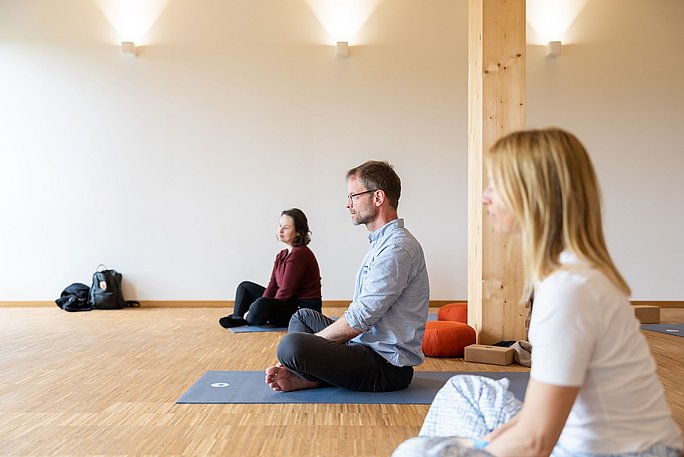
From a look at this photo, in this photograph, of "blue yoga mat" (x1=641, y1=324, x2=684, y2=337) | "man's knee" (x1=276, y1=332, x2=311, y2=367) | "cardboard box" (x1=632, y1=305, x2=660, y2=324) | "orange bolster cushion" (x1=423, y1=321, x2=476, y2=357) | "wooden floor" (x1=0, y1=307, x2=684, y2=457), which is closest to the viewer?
"wooden floor" (x1=0, y1=307, x2=684, y2=457)

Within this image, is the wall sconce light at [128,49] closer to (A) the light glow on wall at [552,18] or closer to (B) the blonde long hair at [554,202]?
(A) the light glow on wall at [552,18]

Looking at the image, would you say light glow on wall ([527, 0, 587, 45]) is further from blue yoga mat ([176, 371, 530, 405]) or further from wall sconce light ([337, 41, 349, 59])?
blue yoga mat ([176, 371, 530, 405])

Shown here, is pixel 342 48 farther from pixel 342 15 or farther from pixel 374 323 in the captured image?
pixel 374 323

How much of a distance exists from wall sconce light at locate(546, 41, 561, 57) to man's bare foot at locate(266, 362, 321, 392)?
4.80 m

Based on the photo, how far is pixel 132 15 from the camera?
6633mm

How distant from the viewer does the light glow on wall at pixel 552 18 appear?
659 cm

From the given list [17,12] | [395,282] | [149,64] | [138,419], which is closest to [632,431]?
[395,282]

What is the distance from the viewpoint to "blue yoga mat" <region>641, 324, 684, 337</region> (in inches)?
184

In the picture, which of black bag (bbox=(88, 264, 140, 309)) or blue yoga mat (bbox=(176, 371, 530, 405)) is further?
black bag (bbox=(88, 264, 140, 309))

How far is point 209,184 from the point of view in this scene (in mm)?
6594

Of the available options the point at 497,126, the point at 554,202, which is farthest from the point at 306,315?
the point at 554,202

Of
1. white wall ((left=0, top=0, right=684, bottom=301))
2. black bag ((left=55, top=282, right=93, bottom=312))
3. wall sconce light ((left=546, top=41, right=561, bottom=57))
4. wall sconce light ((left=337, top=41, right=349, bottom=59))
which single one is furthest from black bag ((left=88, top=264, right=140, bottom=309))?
wall sconce light ((left=546, top=41, right=561, bottom=57))

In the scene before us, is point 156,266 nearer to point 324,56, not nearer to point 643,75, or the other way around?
point 324,56

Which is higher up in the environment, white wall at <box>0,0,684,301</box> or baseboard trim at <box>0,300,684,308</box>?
white wall at <box>0,0,684,301</box>
